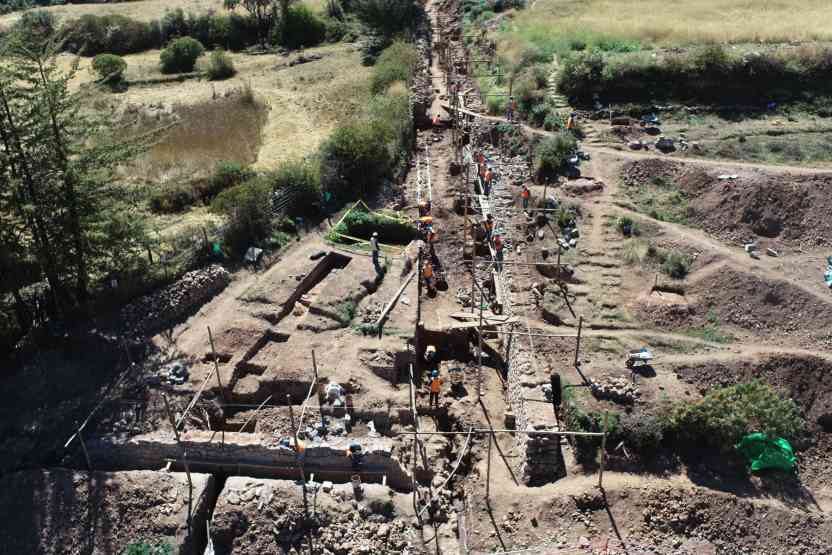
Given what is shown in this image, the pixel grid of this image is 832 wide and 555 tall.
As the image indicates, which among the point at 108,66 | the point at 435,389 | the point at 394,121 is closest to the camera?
the point at 435,389

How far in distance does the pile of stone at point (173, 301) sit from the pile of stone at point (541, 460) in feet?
45.3

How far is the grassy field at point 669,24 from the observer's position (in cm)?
3912

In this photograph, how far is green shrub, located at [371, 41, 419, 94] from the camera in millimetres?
43750

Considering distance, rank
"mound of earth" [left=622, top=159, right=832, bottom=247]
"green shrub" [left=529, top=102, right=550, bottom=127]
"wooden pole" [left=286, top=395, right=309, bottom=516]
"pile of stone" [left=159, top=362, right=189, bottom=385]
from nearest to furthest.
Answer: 1. "wooden pole" [left=286, top=395, right=309, bottom=516]
2. "pile of stone" [left=159, top=362, right=189, bottom=385]
3. "mound of earth" [left=622, top=159, right=832, bottom=247]
4. "green shrub" [left=529, top=102, right=550, bottom=127]

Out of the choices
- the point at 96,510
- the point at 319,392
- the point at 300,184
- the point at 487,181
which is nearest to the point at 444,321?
the point at 319,392

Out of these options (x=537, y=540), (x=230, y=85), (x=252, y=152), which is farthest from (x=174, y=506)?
(x=230, y=85)

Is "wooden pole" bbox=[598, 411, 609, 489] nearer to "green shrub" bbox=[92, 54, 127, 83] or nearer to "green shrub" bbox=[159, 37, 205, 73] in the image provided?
"green shrub" bbox=[92, 54, 127, 83]

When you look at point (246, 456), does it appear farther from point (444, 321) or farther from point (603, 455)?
point (603, 455)

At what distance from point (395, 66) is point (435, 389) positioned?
28392 millimetres

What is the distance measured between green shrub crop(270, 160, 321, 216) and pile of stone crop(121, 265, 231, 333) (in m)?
5.75

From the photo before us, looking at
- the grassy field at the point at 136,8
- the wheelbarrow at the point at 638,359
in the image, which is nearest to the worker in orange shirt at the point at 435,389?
the wheelbarrow at the point at 638,359

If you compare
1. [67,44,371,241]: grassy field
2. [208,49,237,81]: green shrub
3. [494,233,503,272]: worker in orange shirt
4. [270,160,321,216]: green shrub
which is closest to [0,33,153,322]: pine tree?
[67,44,371,241]: grassy field

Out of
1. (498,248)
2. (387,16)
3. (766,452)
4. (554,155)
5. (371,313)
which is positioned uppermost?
(387,16)

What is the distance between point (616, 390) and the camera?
21.6m
